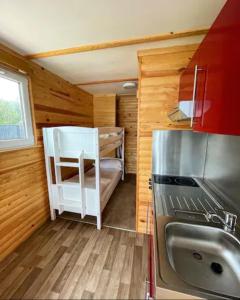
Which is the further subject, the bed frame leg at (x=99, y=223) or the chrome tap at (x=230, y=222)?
the bed frame leg at (x=99, y=223)

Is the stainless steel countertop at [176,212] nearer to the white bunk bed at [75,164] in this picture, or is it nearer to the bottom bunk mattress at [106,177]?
the white bunk bed at [75,164]

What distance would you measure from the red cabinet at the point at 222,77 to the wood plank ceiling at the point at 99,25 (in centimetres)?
56

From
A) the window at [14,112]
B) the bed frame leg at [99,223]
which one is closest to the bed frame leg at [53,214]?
the bed frame leg at [99,223]

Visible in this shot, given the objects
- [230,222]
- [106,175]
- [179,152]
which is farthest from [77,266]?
[106,175]

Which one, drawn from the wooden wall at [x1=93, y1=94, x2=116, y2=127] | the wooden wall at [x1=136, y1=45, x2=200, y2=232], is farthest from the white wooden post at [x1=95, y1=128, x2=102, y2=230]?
the wooden wall at [x1=93, y1=94, x2=116, y2=127]

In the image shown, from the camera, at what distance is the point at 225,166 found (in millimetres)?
1241

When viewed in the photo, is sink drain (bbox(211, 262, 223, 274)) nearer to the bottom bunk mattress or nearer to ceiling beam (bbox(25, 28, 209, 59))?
the bottom bunk mattress

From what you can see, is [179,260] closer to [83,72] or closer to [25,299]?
[25,299]

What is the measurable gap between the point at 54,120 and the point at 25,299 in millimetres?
2161

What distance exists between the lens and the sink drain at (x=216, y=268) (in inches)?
30.3

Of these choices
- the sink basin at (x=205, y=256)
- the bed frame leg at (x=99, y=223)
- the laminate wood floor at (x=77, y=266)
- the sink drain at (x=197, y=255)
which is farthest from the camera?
the bed frame leg at (x=99, y=223)

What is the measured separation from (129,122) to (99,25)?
10.1ft

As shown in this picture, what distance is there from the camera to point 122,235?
79.7 inches

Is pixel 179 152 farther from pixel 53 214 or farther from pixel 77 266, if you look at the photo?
pixel 53 214
